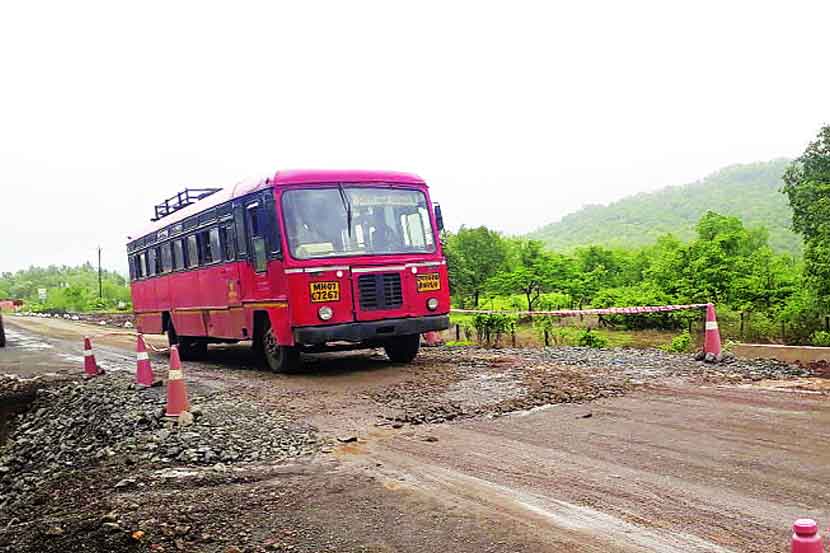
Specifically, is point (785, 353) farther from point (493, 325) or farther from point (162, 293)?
point (162, 293)

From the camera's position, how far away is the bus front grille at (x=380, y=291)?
1102 centimetres

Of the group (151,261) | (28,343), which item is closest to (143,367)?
(151,261)

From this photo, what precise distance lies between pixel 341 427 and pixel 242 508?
2383 mm

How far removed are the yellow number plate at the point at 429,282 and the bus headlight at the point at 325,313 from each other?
148 centimetres

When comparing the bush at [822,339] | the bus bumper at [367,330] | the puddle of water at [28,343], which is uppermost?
Answer: the bus bumper at [367,330]

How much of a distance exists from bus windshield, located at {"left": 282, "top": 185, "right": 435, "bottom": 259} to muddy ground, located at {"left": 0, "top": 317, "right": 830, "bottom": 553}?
2.15 m

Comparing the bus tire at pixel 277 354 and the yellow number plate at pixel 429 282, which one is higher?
the yellow number plate at pixel 429 282

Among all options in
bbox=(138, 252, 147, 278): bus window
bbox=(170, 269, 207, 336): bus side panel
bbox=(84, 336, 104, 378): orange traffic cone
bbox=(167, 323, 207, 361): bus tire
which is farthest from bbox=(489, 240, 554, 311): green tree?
bbox=(84, 336, 104, 378): orange traffic cone

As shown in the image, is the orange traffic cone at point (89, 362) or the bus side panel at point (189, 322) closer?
the orange traffic cone at point (89, 362)

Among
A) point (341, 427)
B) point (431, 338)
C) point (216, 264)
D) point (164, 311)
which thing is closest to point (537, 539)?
point (341, 427)

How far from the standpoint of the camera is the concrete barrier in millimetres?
9508

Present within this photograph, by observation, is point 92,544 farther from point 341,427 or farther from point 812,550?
point 812,550

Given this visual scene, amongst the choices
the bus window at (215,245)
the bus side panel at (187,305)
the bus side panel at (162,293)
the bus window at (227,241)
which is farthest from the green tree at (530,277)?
the bus window at (227,241)

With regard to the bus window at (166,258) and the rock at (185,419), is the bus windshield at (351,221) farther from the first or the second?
the bus window at (166,258)
